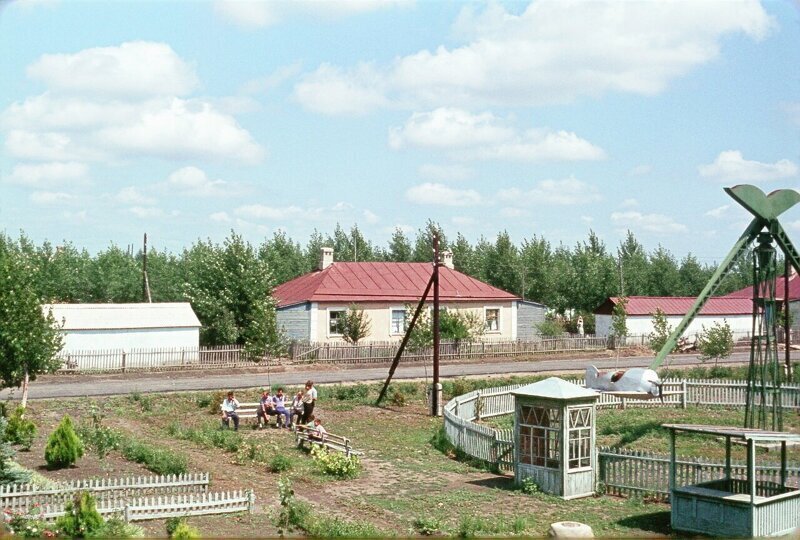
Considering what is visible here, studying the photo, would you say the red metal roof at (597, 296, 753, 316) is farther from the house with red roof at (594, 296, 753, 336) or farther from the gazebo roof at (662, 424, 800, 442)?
the gazebo roof at (662, 424, 800, 442)

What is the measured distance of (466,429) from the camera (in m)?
23.5

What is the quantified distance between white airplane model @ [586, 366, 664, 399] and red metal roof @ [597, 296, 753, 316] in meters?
33.7

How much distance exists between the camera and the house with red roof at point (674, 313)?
6025 centimetres

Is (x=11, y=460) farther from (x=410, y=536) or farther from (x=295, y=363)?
(x=295, y=363)

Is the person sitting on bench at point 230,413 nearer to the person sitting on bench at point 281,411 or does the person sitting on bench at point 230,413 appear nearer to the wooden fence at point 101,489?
the person sitting on bench at point 281,411

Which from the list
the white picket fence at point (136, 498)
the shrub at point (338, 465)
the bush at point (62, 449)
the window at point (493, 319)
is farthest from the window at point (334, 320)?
the white picket fence at point (136, 498)

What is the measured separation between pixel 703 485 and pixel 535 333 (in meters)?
43.3

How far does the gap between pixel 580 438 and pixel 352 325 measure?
31170mm

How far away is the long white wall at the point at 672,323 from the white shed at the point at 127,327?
30700 mm

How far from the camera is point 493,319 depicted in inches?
2263

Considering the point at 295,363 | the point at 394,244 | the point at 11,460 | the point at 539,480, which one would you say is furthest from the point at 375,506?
the point at 394,244

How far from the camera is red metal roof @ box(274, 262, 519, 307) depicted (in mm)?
53000

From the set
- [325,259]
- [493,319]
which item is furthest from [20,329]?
[493,319]

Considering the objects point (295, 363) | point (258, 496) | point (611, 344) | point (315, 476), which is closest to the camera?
point (258, 496)
